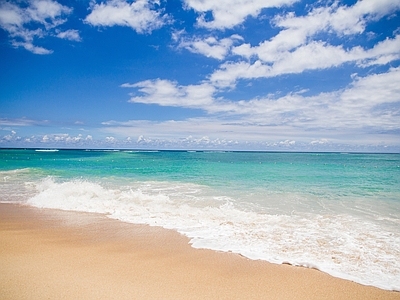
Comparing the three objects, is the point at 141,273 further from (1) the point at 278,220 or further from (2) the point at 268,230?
(1) the point at 278,220

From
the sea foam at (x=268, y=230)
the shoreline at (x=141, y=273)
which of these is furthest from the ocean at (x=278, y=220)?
the shoreline at (x=141, y=273)

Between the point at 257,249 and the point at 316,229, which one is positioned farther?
the point at 316,229

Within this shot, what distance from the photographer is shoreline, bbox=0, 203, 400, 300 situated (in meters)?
3.81

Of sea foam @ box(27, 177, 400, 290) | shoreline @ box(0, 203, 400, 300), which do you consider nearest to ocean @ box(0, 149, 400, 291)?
sea foam @ box(27, 177, 400, 290)

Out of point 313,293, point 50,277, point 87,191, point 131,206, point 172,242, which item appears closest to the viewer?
point 313,293

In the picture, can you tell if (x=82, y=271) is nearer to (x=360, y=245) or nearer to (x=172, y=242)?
(x=172, y=242)

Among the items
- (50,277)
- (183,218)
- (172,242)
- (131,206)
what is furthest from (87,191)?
(50,277)

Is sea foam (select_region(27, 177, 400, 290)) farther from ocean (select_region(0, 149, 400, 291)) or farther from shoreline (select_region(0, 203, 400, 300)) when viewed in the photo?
shoreline (select_region(0, 203, 400, 300))

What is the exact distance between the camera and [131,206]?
10008 millimetres

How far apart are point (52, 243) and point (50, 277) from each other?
1970mm

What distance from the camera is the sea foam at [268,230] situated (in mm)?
4961

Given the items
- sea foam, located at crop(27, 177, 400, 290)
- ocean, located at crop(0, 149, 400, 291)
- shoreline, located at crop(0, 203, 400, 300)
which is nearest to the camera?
shoreline, located at crop(0, 203, 400, 300)

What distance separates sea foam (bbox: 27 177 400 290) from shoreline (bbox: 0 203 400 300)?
0.46 m

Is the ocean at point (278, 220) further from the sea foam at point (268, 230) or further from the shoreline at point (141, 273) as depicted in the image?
the shoreline at point (141, 273)
